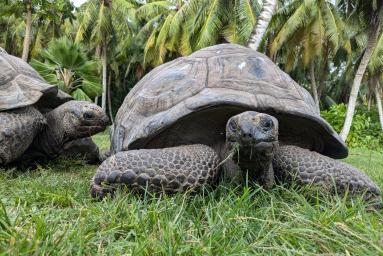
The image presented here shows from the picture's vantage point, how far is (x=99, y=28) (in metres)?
21.7

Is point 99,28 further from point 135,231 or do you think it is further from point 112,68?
point 135,231

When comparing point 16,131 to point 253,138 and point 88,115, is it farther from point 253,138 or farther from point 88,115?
point 253,138

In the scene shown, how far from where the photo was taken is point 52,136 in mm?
3764

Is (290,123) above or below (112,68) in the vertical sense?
above

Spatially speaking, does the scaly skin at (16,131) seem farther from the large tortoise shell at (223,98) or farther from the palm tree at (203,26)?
the palm tree at (203,26)

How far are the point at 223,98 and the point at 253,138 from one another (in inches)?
14.2

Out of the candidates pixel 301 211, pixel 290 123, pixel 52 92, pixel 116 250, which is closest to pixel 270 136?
pixel 301 211

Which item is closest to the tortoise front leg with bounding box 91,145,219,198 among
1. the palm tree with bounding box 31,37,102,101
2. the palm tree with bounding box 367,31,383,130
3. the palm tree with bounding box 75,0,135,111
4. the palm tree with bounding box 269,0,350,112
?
the palm tree with bounding box 31,37,102,101

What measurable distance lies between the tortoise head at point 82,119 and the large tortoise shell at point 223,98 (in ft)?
2.70

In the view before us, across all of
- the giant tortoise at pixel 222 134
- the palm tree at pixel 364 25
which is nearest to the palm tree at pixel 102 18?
the palm tree at pixel 364 25

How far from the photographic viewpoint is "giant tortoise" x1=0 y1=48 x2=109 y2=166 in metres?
3.28

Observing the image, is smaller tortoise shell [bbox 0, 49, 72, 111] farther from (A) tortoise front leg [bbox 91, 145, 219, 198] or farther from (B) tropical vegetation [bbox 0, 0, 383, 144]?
(B) tropical vegetation [bbox 0, 0, 383, 144]

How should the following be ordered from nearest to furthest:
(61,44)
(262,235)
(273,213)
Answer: (262,235), (273,213), (61,44)

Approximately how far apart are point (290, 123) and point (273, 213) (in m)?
0.88
